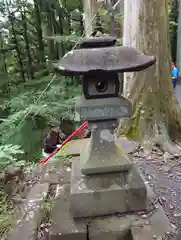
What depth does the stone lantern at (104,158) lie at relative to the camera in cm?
226

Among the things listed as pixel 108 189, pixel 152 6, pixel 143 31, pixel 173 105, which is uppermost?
pixel 152 6

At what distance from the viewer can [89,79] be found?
7.57ft

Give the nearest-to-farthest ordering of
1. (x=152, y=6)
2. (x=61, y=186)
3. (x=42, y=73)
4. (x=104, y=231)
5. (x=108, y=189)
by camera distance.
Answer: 1. (x=104, y=231)
2. (x=108, y=189)
3. (x=61, y=186)
4. (x=152, y=6)
5. (x=42, y=73)

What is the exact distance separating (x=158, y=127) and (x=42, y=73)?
440 cm

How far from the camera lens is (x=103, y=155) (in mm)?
2443

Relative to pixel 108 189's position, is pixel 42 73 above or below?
above

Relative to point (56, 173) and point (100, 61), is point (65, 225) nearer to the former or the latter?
point (56, 173)

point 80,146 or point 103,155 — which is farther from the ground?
point 103,155

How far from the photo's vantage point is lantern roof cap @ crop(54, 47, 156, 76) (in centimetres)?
199

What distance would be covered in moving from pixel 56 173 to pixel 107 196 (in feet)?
3.37

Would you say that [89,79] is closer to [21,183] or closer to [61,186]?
[61,186]

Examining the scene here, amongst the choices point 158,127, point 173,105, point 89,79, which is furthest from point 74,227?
point 173,105

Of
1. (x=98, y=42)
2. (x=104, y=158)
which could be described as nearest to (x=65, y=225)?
(x=104, y=158)

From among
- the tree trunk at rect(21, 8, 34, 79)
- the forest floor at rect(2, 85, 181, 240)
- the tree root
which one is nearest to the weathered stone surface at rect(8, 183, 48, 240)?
the forest floor at rect(2, 85, 181, 240)
